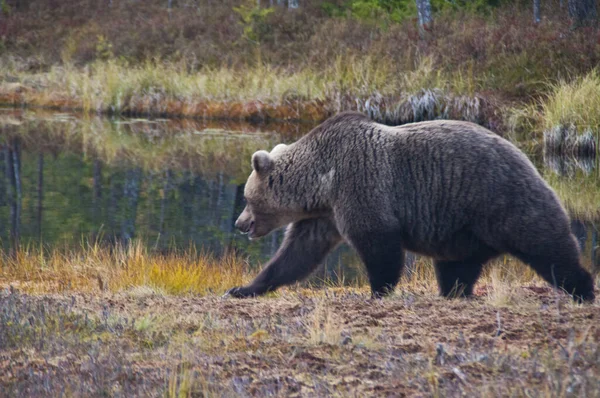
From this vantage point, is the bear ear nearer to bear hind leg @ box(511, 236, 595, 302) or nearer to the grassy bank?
bear hind leg @ box(511, 236, 595, 302)

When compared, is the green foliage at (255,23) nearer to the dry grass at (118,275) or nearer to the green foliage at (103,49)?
the green foliage at (103,49)

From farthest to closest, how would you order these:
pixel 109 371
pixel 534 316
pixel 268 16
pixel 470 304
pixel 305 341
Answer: pixel 268 16
pixel 470 304
pixel 534 316
pixel 305 341
pixel 109 371

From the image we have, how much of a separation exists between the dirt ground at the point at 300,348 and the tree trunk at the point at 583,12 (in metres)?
22.6

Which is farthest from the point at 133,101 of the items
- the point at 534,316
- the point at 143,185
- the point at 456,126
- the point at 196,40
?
the point at 534,316

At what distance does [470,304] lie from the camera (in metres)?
6.63

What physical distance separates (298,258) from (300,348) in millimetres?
2840

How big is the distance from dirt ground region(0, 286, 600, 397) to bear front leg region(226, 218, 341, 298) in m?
1.04

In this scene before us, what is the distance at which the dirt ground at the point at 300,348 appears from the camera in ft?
14.3

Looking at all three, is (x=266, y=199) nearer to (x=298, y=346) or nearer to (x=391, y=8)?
(x=298, y=346)

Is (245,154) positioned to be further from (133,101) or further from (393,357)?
(393,357)

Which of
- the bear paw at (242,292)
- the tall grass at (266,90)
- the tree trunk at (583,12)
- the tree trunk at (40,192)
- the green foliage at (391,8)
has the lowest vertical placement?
the tree trunk at (40,192)

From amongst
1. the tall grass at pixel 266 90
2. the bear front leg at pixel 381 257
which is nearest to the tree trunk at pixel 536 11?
the tall grass at pixel 266 90

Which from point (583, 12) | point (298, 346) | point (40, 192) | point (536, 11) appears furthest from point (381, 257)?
point (536, 11)

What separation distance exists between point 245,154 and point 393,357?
16.9 meters
